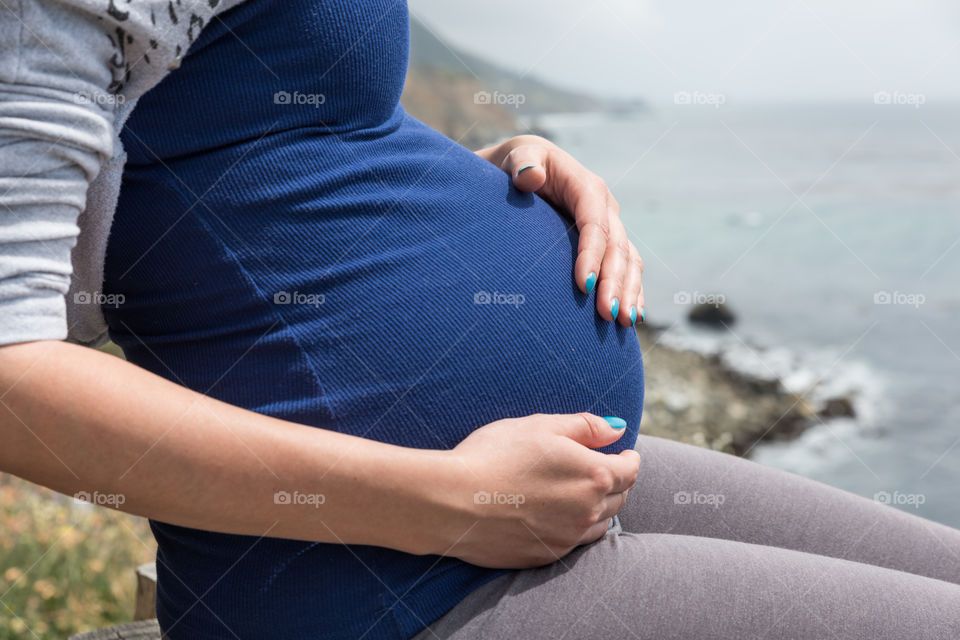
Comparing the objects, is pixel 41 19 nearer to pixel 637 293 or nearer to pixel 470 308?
pixel 470 308

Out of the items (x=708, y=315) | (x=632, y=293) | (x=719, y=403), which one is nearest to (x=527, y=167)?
(x=632, y=293)

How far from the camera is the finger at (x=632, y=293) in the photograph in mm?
1069

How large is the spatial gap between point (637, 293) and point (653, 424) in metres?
4.68

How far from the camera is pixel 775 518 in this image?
118 cm

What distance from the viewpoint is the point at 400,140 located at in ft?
3.01

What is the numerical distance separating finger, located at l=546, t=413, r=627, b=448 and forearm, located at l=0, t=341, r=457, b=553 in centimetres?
15

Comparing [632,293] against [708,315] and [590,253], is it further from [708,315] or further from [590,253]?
[708,315]

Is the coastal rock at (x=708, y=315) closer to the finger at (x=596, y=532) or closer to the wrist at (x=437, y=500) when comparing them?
the finger at (x=596, y=532)

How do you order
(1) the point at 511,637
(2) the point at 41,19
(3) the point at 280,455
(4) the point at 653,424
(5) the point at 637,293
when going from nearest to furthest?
1. (2) the point at 41,19
2. (3) the point at 280,455
3. (1) the point at 511,637
4. (5) the point at 637,293
5. (4) the point at 653,424

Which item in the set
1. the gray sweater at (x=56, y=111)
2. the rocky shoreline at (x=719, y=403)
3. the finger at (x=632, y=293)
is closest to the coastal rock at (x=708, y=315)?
the rocky shoreline at (x=719, y=403)

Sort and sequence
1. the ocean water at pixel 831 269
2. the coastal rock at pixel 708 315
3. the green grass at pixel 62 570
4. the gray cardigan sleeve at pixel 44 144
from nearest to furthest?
the gray cardigan sleeve at pixel 44 144
the green grass at pixel 62 570
the ocean water at pixel 831 269
the coastal rock at pixel 708 315

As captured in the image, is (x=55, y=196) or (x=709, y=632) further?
(x=709, y=632)

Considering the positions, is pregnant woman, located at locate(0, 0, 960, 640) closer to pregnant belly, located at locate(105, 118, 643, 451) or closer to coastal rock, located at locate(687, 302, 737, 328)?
pregnant belly, located at locate(105, 118, 643, 451)

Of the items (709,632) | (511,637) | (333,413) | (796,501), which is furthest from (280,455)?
(796,501)
